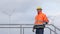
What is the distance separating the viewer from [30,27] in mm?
14891

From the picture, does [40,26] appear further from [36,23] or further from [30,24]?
[30,24]

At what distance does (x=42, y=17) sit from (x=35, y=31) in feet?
2.64

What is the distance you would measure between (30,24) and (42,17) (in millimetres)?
1624

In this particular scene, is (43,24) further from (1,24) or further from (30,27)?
(1,24)

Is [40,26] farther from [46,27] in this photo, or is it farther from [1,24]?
[1,24]

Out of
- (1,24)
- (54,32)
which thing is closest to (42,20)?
(54,32)

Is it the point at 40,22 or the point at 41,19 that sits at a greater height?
the point at 41,19

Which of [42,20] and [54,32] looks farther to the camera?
[54,32]

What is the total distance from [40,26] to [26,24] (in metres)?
1.68

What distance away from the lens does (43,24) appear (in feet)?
43.3

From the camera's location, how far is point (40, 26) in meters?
13.1

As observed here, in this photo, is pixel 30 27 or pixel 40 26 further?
pixel 30 27

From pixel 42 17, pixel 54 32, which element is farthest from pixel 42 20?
pixel 54 32

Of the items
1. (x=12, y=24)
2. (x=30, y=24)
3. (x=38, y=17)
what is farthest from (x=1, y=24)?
(x=38, y=17)
